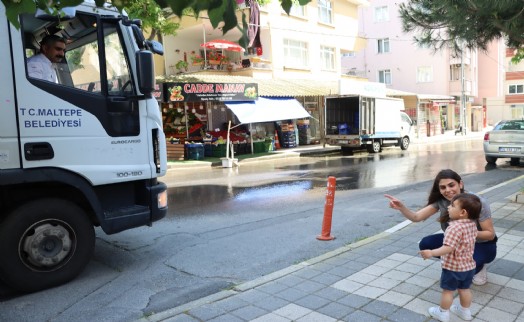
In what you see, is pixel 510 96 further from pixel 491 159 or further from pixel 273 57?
pixel 491 159

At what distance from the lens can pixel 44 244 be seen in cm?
449

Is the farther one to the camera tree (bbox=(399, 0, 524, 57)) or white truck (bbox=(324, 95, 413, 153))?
white truck (bbox=(324, 95, 413, 153))

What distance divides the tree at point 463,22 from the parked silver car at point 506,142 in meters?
7.99

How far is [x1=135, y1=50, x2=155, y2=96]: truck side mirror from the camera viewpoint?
4840 mm

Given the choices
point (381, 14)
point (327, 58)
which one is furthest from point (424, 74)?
point (327, 58)

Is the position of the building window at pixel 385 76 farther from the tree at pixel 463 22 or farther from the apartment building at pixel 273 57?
the tree at pixel 463 22

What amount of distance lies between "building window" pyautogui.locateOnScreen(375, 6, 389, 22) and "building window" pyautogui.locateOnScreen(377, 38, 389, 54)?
6.65ft

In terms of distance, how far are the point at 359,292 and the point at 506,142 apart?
13.4 metres

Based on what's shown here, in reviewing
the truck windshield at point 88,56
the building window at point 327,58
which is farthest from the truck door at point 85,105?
the building window at point 327,58

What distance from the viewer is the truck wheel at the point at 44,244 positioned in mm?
4285

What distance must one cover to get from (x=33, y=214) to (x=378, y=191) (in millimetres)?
8087

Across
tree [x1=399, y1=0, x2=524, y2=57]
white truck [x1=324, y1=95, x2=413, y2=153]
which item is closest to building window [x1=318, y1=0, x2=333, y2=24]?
white truck [x1=324, y1=95, x2=413, y2=153]

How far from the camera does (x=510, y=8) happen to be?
5898 mm

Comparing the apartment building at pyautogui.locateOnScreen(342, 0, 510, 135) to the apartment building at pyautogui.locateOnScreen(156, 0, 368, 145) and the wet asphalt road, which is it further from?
the wet asphalt road
